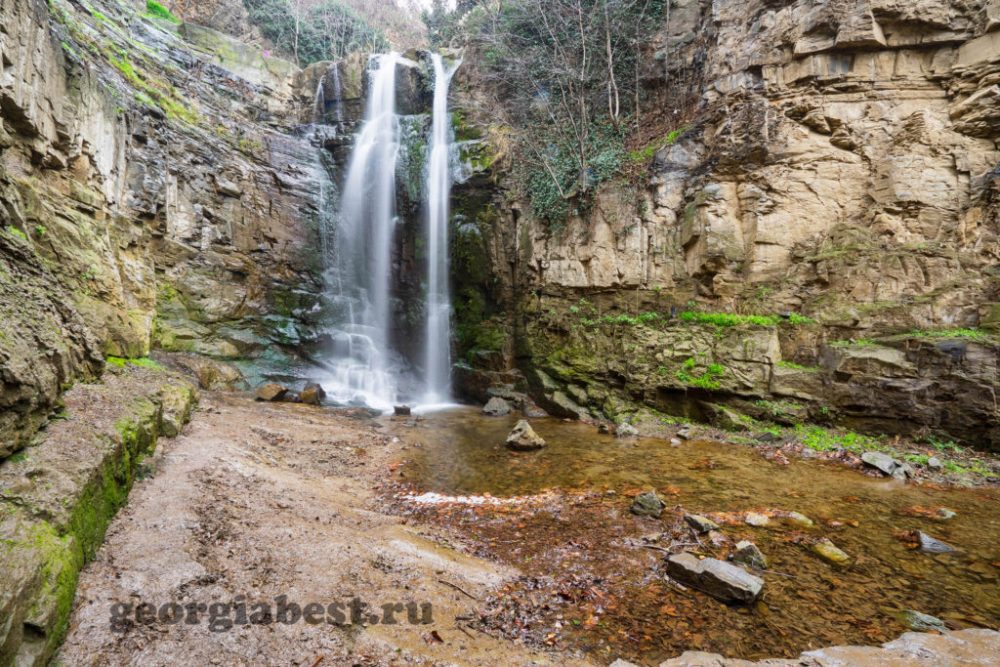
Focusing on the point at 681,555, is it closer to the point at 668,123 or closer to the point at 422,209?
the point at 668,123

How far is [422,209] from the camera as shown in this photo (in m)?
16.4

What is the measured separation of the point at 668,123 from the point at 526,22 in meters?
7.27

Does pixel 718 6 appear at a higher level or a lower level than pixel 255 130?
higher

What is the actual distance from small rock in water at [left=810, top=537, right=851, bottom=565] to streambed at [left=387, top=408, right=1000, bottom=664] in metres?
0.07

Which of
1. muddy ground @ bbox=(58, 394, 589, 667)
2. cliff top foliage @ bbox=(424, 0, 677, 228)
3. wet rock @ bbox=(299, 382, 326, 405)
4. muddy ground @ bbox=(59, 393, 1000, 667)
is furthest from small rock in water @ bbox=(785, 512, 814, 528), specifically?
wet rock @ bbox=(299, 382, 326, 405)

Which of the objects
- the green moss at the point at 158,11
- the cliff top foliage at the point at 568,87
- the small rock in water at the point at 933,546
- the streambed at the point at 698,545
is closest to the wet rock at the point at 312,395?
the streambed at the point at 698,545

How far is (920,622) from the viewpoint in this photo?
121 inches

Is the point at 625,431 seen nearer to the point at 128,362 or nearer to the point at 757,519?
the point at 757,519

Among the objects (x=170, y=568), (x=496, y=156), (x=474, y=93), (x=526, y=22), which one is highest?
(x=526, y=22)

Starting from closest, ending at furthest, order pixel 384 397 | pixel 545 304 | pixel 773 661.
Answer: pixel 773 661 < pixel 545 304 < pixel 384 397

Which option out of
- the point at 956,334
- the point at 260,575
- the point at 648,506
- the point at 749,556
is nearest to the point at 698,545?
the point at 749,556

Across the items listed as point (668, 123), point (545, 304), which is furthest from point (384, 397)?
point (668, 123)

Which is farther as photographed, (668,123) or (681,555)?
(668,123)

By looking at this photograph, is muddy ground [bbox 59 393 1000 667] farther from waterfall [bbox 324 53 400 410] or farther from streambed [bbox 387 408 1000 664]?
waterfall [bbox 324 53 400 410]
